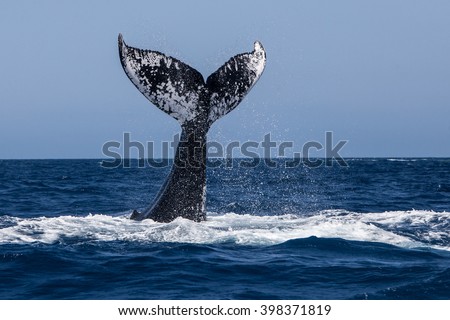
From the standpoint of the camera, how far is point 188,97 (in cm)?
1063

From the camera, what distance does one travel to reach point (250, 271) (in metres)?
8.61

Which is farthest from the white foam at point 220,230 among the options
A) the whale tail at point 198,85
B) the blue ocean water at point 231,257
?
the whale tail at point 198,85

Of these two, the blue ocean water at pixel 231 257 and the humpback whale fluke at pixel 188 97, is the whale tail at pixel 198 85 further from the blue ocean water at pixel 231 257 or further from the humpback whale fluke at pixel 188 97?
the blue ocean water at pixel 231 257

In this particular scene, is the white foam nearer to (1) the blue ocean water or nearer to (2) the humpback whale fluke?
(1) the blue ocean water

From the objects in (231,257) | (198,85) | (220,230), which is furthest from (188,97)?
(231,257)

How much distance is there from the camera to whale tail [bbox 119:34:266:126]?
1032 cm

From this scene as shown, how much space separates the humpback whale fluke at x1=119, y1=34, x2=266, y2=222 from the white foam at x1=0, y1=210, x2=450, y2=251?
1.26ft

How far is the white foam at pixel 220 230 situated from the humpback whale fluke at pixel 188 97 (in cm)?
38

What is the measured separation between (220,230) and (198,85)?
2324 millimetres

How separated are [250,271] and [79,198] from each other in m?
12.3

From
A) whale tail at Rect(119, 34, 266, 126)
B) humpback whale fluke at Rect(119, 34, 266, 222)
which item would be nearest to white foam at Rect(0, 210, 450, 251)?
humpback whale fluke at Rect(119, 34, 266, 222)

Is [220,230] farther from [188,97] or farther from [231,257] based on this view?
[188,97]

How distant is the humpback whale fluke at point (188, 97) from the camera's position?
33.6 ft
